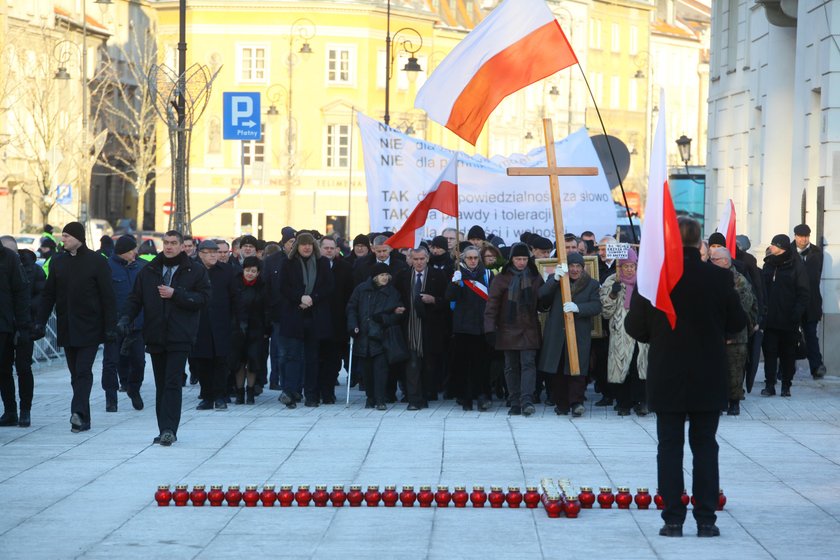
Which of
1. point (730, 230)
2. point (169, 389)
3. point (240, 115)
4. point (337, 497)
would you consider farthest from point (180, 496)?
point (240, 115)

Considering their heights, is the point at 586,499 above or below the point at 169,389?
below

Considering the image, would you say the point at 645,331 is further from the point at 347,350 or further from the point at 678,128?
the point at 678,128

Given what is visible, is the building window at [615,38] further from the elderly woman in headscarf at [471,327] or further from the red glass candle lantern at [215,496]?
the red glass candle lantern at [215,496]

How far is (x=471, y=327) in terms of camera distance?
18219 millimetres

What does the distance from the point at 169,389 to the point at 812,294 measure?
29.6ft

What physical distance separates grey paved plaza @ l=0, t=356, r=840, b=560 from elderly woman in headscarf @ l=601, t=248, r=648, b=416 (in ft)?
1.04

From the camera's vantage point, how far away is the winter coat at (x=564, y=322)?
17375mm

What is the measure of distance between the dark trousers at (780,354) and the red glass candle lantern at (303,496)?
9.68 m

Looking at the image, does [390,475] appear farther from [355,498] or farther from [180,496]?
[180,496]

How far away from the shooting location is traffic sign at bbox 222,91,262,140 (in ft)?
94.0

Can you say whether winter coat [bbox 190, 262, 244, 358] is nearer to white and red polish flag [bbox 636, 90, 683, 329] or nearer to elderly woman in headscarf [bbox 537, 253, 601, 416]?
elderly woman in headscarf [bbox 537, 253, 601, 416]

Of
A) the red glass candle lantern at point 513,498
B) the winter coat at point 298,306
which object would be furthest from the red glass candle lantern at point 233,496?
the winter coat at point 298,306

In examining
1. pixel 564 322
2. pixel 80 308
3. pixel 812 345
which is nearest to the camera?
pixel 80 308

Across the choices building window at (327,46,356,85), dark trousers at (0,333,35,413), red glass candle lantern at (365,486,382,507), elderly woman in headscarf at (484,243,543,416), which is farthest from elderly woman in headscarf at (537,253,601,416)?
building window at (327,46,356,85)
